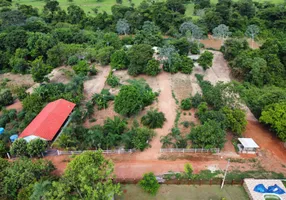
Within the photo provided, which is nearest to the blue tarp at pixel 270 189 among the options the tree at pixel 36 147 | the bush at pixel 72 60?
the tree at pixel 36 147

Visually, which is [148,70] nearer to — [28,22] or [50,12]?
[28,22]

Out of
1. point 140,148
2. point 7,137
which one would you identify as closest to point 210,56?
point 140,148

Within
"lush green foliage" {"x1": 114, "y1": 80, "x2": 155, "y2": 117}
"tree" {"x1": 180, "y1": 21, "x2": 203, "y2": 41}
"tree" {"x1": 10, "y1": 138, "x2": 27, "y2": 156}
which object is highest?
"tree" {"x1": 180, "y1": 21, "x2": 203, "y2": 41}

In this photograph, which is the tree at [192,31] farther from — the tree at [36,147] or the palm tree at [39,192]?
the palm tree at [39,192]

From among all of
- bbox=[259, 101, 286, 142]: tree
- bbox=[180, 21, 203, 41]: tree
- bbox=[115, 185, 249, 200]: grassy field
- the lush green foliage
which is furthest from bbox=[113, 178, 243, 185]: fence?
bbox=[180, 21, 203, 41]: tree

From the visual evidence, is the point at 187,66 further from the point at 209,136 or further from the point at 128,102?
the point at 209,136

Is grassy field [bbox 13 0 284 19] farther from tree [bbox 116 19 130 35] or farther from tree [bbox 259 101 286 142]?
tree [bbox 259 101 286 142]
